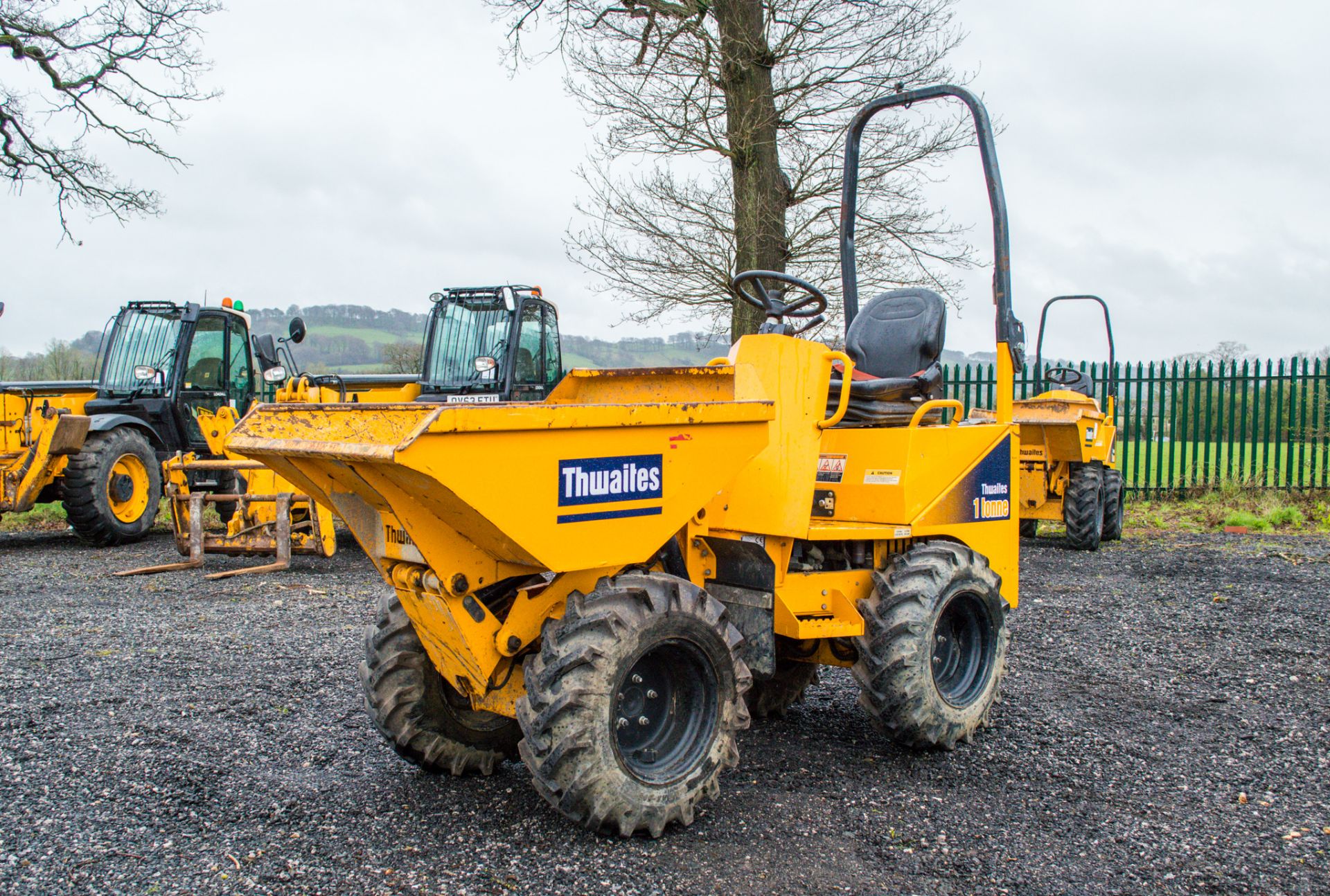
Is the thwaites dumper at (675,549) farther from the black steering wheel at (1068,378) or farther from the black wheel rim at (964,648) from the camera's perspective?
the black steering wheel at (1068,378)

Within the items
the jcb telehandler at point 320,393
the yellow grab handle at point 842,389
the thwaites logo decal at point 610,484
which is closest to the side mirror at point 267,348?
the jcb telehandler at point 320,393

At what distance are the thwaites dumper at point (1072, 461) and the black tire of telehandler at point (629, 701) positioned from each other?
7.38 m

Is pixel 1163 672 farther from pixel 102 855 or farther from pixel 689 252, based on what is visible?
pixel 689 252

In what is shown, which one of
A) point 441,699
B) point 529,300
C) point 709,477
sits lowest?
point 441,699

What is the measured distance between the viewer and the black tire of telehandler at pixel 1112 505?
34.8 feet

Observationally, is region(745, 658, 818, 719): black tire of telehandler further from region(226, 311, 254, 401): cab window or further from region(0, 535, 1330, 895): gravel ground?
region(226, 311, 254, 401): cab window

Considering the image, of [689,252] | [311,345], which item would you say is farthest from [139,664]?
[311,345]

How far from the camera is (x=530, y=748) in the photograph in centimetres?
313

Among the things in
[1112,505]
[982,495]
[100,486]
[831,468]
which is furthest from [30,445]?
[1112,505]

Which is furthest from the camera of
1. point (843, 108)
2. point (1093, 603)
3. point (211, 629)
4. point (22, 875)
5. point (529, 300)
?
point (843, 108)

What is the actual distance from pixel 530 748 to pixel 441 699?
2.73ft

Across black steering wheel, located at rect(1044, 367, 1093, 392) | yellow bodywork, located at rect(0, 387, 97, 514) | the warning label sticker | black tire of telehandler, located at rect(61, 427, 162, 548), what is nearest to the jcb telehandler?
black tire of telehandler, located at rect(61, 427, 162, 548)

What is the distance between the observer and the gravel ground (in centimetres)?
308

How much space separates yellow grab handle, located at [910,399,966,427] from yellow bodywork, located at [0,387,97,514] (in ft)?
29.2
